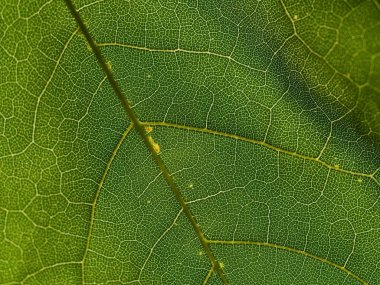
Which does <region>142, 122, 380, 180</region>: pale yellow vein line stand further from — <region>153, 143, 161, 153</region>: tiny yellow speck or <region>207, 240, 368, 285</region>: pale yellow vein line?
<region>207, 240, 368, 285</region>: pale yellow vein line

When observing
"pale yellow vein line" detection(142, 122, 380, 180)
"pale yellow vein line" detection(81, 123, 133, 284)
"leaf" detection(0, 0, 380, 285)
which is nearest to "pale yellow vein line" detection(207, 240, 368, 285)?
"leaf" detection(0, 0, 380, 285)

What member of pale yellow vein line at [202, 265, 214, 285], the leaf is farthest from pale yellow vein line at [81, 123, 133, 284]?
pale yellow vein line at [202, 265, 214, 285]

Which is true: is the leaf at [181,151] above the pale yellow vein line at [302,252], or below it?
above

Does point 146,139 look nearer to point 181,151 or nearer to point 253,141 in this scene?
point 181,151

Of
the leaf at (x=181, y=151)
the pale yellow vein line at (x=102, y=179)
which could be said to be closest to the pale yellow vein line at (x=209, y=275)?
the leaf at (x=181, y=151)

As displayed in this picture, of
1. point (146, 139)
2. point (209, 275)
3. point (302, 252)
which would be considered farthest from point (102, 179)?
point (302, 252)

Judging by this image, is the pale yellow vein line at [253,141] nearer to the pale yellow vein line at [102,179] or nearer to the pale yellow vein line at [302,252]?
the pale yellow vein line at [102,179]

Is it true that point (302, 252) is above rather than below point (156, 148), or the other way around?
below

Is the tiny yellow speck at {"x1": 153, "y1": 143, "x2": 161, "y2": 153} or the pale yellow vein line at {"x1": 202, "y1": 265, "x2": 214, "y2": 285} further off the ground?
the tiny yellow speck at {"x1": 153, "y1": 143, "x2": 161, "y2": 153}
